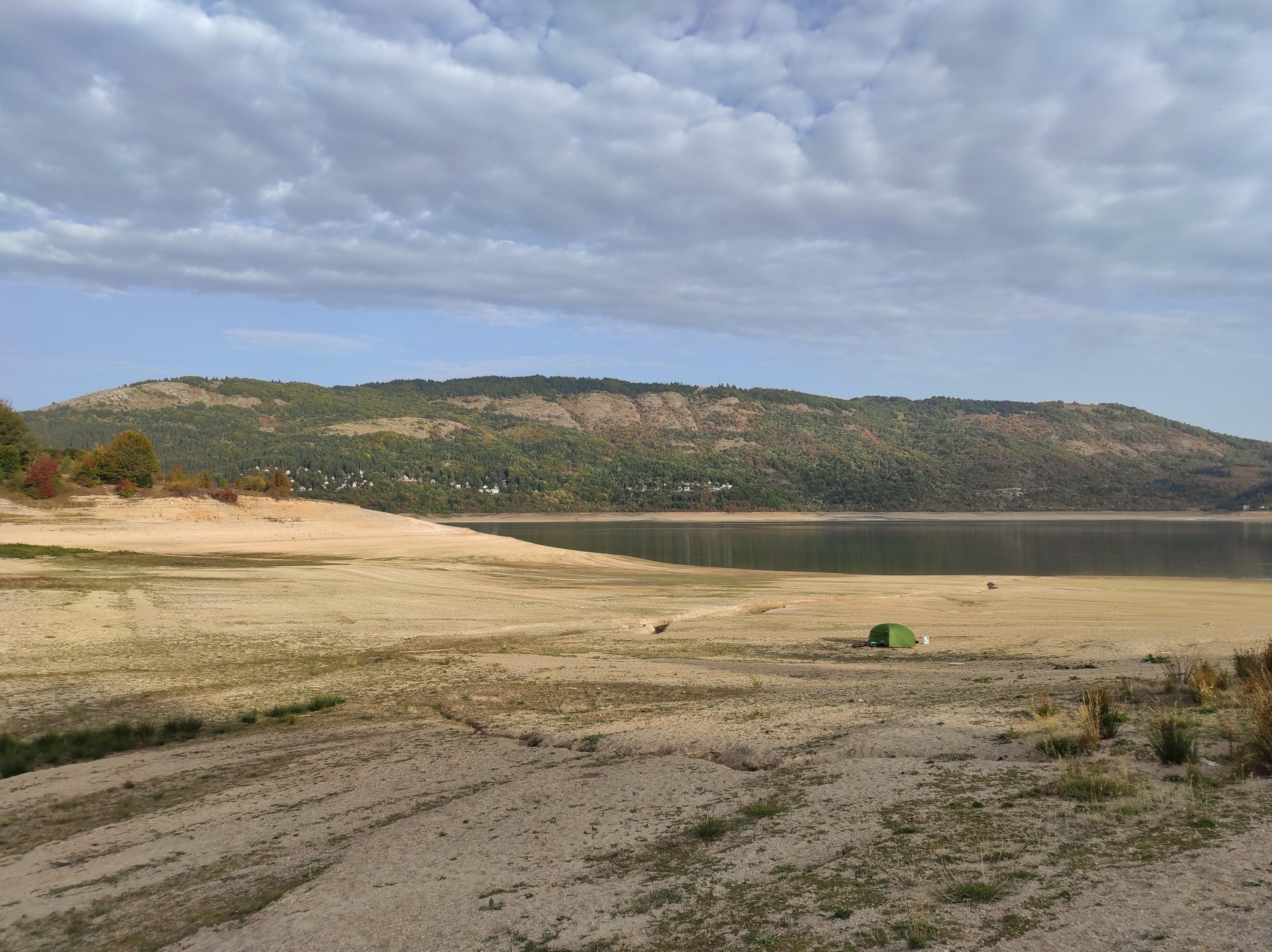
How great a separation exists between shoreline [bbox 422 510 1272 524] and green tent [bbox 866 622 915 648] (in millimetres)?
110974

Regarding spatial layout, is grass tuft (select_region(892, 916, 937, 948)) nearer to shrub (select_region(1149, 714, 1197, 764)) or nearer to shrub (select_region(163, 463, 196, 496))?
shrub (select_region(1149, 714, 1197, 764))

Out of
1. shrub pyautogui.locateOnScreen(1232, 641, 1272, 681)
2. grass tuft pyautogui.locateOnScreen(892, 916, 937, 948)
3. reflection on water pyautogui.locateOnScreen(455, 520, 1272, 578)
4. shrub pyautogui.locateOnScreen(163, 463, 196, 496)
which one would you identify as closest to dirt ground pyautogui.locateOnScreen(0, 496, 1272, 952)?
grass tuft pyautogui.locateOnScreen(892, 916, 937, 948)

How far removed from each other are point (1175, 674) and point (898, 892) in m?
9.60

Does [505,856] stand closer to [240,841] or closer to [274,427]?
[240,841]

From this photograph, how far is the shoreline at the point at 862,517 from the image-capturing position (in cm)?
13225

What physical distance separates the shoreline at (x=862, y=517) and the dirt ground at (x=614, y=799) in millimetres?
112047

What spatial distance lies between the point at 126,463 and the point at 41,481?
6.90 m

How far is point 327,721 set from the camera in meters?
13.1

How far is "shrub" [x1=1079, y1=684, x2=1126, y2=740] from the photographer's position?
865 centimetres

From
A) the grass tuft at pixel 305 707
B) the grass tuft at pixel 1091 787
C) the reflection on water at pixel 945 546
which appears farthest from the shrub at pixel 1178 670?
the reflection on water at pixel 945 546

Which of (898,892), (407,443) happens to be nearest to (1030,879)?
(898,892)

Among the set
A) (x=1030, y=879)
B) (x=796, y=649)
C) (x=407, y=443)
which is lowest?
(x=796, y=649)

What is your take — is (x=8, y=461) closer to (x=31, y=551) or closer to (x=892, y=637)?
(x=31, y=551)

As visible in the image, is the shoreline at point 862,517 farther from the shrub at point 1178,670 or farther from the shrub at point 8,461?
the shrub at point 1178,670
